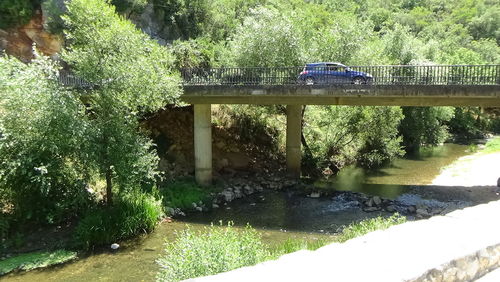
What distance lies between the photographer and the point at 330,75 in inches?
922

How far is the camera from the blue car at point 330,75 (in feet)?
76.2

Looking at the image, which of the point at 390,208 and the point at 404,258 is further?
the point at 390,208

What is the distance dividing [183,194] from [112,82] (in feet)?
24.8

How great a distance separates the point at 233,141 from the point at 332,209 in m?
9.71

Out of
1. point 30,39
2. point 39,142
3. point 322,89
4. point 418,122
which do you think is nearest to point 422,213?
point 322,89

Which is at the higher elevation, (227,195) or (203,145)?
(203,145)

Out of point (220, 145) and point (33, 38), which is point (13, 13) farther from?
point (220, 145)

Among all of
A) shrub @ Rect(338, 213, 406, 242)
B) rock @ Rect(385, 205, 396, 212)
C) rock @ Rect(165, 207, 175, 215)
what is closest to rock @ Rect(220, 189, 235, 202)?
rock @ Rect(165, 207, 175, 215)

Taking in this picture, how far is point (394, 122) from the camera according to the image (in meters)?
30.3

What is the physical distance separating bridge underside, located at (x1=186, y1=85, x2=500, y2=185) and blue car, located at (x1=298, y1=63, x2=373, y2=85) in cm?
102

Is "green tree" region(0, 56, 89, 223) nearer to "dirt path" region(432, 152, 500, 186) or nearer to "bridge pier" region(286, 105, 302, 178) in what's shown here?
"bridge pier" region(286, 105, 302, 178)

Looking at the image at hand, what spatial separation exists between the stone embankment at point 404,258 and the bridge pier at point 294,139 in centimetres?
2162

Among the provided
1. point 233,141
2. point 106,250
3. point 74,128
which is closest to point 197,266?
point 106,250

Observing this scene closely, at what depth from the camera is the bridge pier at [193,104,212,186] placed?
24109mm
